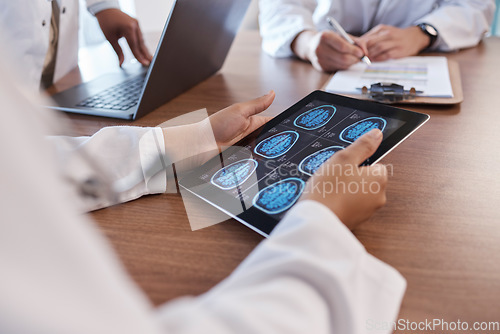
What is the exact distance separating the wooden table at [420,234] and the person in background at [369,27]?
1.15ft

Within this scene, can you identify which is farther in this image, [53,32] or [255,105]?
[53,32]

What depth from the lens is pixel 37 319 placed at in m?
0.21

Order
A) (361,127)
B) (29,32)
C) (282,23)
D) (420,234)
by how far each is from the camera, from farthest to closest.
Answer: (282,23) → (29,32) → (361,127) → (420,234)

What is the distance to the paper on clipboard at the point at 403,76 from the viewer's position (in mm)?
840

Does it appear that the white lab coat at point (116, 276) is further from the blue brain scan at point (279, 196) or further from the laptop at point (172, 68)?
the laptop at point (172, 68)

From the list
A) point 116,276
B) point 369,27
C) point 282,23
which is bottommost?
point 369,27

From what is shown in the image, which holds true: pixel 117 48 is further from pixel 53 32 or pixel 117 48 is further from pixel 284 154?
pixel 284 154

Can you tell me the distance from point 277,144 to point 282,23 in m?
0.74

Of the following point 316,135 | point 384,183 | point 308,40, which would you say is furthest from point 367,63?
point 384,183

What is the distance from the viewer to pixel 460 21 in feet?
Result: 3.79

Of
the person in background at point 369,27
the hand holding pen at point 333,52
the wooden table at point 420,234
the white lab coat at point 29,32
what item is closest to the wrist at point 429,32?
the person in background at point 369,27

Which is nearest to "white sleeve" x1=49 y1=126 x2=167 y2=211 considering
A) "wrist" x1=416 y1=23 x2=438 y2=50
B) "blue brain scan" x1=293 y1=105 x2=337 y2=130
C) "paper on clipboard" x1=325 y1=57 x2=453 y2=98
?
"blue brain scan" x1=293 y1=105 x2=337 y2=130

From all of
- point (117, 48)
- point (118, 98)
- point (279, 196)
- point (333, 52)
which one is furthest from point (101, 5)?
point (279, 196)

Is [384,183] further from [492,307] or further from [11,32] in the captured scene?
[11,32]
